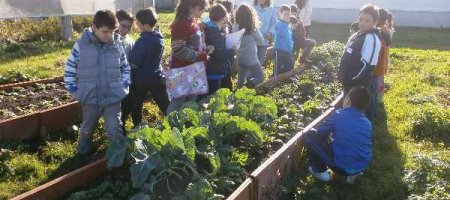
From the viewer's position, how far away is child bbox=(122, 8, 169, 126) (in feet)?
18.4

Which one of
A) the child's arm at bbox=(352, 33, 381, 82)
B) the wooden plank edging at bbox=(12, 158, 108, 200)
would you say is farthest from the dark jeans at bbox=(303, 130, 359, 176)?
the wooden plank edging at bbox=(12, 158, 108, 200)

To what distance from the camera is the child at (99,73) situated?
4922mm

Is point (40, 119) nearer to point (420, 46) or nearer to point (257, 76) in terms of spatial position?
point (257, 76)

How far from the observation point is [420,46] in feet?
51.5

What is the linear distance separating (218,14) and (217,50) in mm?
474

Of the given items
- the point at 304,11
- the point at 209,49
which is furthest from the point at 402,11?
the point at 209,49

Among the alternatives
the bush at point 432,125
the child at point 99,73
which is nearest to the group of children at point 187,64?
the child at point 99,73

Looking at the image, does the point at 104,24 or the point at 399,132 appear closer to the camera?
the point at 104,24

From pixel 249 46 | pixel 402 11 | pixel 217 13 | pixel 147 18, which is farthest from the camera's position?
pixel 402 11

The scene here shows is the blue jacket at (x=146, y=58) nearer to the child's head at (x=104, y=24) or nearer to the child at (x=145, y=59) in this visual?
the child at (x=145, y=59)

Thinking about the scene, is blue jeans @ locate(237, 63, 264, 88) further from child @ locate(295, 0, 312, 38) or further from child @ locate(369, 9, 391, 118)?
child @ locate(295, 0, 312, 38)

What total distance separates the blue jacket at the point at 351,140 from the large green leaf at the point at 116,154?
216cm

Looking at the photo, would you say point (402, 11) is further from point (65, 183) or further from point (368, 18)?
point (65, 183)

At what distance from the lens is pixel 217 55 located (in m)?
6.47
